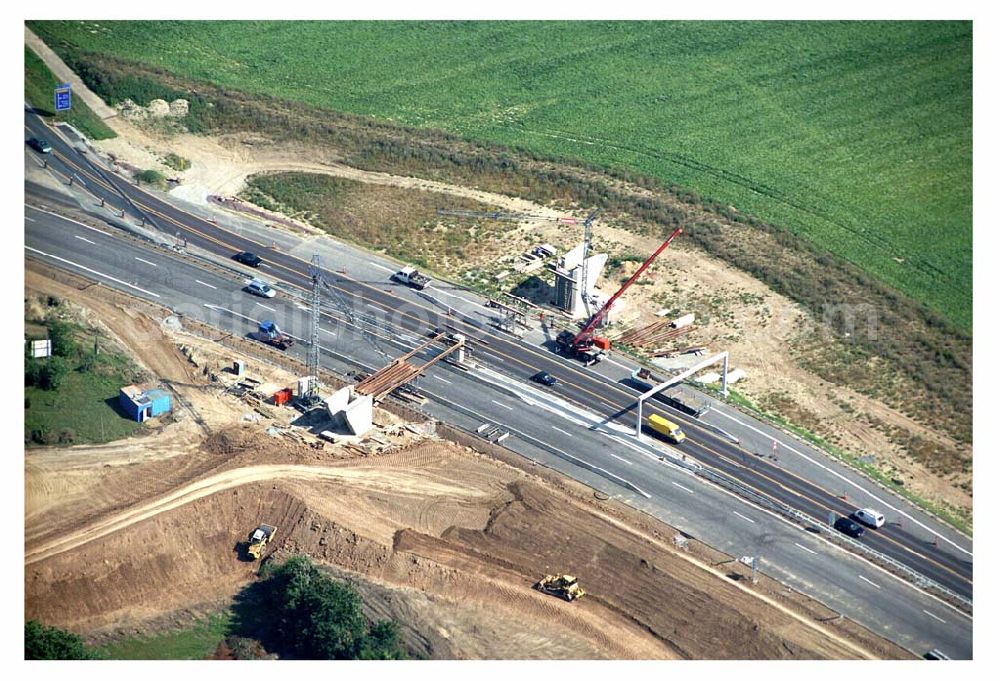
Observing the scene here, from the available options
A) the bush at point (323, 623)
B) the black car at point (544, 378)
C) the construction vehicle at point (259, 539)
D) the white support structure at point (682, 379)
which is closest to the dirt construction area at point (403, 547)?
the construction vehicle at point (259, 539)

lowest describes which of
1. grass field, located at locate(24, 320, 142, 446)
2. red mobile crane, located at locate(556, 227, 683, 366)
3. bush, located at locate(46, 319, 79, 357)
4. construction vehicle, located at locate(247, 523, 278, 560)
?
construction vehicle, located at locate(247, 523, 278, 560)

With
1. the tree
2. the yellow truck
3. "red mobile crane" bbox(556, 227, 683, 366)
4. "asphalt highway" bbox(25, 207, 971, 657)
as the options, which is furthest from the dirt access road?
"red mobile crane" bbox(556, 227, 683, 366)

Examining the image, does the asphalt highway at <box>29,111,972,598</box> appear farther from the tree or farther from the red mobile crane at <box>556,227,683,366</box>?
the tree

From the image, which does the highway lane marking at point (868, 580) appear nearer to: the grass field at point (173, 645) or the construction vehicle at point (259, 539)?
the construction vehicle at point (259, 539)

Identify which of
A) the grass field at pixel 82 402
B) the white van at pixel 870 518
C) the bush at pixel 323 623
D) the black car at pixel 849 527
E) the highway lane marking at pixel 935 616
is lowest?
the bush at pixel 323 623

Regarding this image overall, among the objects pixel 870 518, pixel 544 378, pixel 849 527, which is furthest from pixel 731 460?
pixel 544 378
